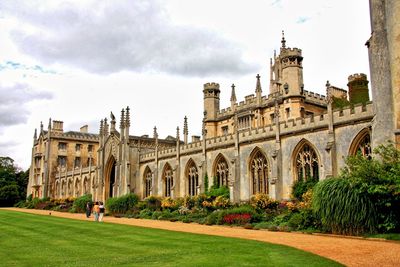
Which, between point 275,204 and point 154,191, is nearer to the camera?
point 275,204

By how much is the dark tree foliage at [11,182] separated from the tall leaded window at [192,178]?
38.2m

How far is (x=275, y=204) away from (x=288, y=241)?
10762 mm

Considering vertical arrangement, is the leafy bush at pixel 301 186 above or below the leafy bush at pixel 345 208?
above

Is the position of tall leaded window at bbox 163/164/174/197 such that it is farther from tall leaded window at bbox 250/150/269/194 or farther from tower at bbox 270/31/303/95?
tower at bbox 270/31/303/95

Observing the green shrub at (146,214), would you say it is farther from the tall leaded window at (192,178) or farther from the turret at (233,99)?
the turret at (233,99)

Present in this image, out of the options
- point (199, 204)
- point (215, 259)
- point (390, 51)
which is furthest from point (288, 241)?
point (199, 204)

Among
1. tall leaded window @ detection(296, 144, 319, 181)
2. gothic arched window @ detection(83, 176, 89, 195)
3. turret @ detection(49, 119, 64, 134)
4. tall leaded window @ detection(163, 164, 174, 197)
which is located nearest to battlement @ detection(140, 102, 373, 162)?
tall leaded window @ detection(296, 144, 319, 181)

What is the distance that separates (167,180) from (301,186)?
16.7 metres

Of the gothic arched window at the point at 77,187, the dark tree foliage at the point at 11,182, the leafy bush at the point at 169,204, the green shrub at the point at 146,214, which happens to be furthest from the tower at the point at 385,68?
the dark tree foliage at the point at 11,182

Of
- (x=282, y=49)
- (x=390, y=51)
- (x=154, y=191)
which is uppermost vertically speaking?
(x=282, y=49)

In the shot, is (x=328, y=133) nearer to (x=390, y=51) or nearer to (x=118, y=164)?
(x=390, y=51)

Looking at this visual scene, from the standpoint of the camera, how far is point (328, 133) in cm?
2356

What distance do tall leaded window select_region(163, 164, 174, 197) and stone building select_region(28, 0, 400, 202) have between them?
0.10m

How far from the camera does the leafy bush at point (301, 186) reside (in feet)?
79.3
